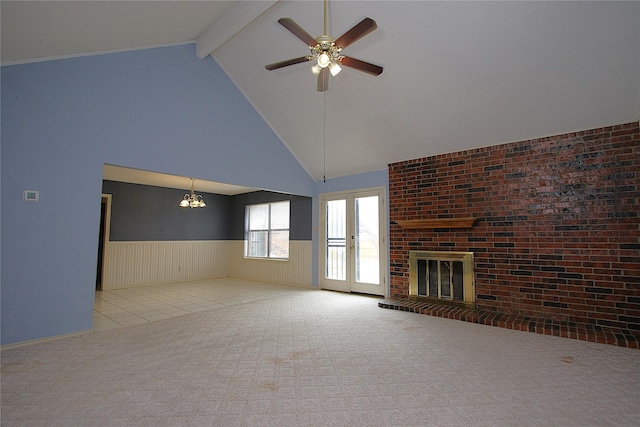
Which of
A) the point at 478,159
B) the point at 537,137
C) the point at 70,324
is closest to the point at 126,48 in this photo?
the point at 70,324

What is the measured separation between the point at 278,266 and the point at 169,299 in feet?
8.31

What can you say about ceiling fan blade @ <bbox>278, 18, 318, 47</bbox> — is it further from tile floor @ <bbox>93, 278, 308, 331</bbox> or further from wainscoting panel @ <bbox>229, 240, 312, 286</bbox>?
wainscoting panel @ <bbox>229, 240, 312, 286</bbox>

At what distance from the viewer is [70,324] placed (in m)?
3.25

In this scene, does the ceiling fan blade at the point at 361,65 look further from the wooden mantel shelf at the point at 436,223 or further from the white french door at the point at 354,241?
the white french door at the point at 354,241

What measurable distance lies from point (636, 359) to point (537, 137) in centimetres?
260

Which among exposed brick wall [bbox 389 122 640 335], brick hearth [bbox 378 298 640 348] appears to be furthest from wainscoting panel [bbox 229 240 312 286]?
exposed brick wall [bbox 389 122 640 335]

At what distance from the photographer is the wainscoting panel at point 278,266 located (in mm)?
6742

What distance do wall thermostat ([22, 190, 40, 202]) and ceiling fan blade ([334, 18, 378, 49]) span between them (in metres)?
3.24

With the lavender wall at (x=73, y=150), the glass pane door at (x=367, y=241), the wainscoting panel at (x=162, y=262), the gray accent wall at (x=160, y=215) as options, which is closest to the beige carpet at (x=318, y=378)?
the lavender wall at (x=73, y=150)

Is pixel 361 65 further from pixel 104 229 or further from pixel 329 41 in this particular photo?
pixel 104 229

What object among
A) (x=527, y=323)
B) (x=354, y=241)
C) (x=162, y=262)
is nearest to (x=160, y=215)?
(x=162, y=262)

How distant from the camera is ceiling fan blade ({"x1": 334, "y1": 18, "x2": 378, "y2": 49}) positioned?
236 centimetres

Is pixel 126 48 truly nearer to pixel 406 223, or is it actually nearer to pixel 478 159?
pixel 406 223

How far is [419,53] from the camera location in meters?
3.52
